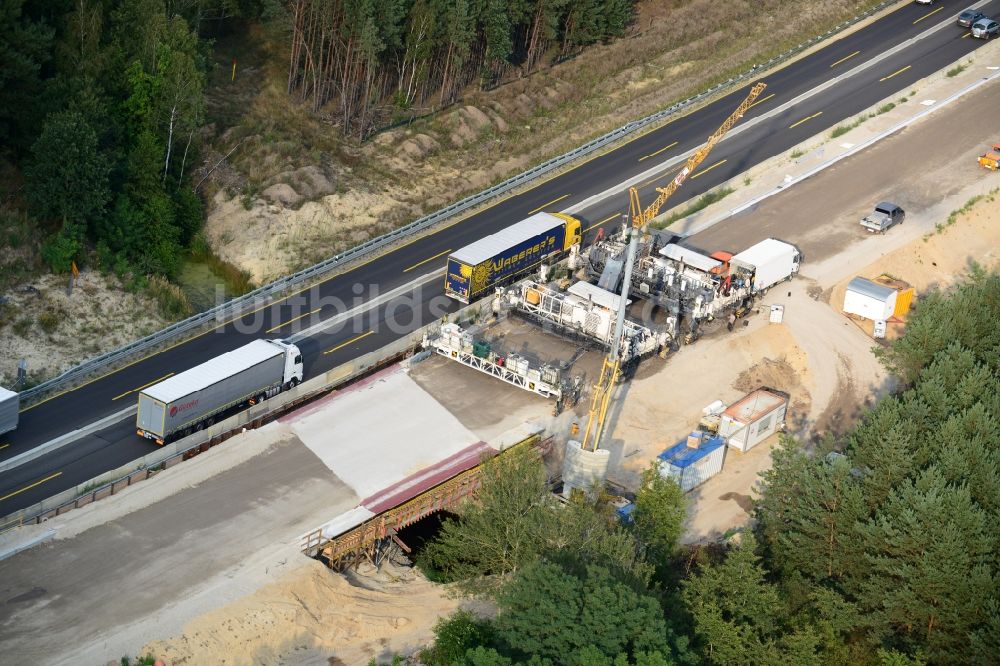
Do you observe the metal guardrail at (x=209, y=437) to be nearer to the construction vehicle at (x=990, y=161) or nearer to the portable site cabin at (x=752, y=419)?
the portable site cabin at (x=752, y=419)

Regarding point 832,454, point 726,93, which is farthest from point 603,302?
point 726,93

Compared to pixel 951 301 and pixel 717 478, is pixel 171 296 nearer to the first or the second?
pixel 717 478

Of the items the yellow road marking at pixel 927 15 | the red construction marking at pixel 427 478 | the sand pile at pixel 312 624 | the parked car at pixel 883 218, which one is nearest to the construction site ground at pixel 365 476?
the sand pile at pixel 312 624

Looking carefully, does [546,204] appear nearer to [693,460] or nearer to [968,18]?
[693,460]

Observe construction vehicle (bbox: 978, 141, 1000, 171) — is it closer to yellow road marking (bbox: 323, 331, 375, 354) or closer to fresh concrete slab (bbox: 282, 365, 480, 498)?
yellow road marking (bbox: 323, 331, 375, 354)

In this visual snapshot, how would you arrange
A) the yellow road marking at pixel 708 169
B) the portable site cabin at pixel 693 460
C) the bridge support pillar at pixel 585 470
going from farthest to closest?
the yellow road marking at pixel 708 169, the portable site cabin at pixel 693 460, the bridge support pillar at pixel 585 470

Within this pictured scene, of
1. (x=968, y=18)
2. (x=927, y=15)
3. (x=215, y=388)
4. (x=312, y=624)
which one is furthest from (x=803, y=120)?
(x=312, y=624)
